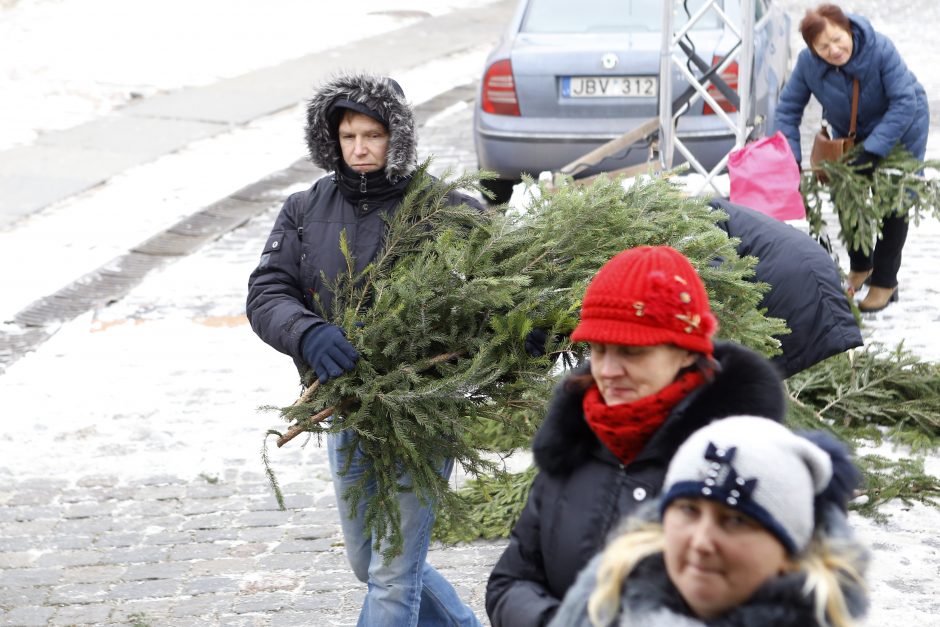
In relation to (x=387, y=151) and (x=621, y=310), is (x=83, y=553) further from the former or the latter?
(x=621, y=310)

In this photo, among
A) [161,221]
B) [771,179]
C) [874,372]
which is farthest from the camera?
[161,221]

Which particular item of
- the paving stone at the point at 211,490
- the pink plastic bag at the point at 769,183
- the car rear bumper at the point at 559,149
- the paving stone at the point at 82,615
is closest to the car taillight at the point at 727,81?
the car rear bumper at the point at 559,149

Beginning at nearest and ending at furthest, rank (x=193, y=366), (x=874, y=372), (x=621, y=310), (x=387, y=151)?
1. (x=621, y=310)
2. (x=387, y=151)
3. (x=874, y=372)
4. (x=193, y=366)

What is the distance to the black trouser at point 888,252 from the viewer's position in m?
7.64

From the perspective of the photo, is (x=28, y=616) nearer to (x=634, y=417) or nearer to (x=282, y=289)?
(x=282, y=289)

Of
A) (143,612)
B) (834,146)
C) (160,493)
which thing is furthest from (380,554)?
(834,146)

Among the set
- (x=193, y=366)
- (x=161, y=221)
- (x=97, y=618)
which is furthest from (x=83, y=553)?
(x=161, y=221)

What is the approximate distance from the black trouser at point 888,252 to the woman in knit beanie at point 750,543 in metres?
6.01

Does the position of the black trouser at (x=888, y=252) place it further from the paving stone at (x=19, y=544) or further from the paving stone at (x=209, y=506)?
the paving stone at (x=19, y=544)

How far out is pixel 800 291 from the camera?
189 inches

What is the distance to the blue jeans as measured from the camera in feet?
12.0

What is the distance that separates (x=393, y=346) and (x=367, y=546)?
29.0 inches

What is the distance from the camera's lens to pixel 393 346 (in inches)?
136

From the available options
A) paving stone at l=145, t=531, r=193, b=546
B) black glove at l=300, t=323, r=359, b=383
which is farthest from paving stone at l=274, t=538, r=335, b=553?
black glove at l=300, t=323, r=359, b=383
